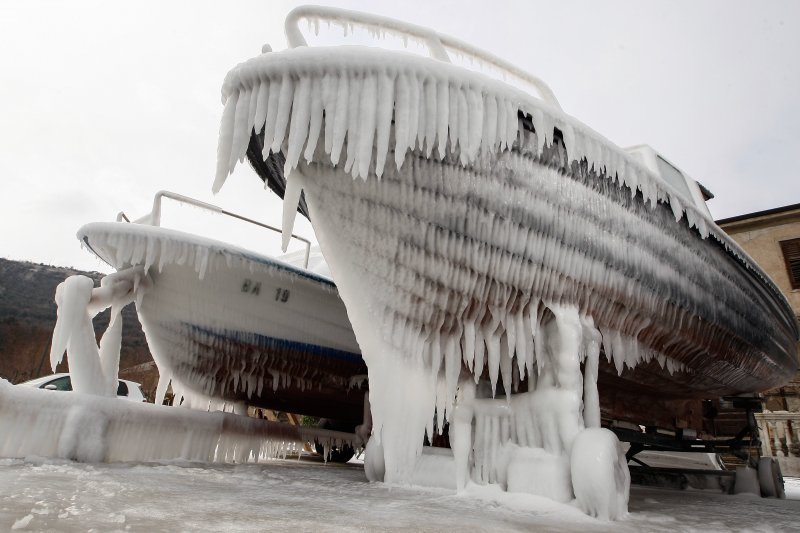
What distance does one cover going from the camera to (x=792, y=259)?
12055 millimetres

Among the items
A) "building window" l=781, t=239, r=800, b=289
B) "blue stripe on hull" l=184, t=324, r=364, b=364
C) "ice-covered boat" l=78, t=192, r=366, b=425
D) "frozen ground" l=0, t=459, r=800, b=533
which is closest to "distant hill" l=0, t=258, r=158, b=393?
"ice-covered boat" l=78, t=192, r=366, b=425

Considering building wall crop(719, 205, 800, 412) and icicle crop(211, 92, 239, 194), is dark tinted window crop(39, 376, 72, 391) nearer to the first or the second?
icicle crop(211, 92, 239, 194)

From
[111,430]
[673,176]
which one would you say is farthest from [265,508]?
[673,176]

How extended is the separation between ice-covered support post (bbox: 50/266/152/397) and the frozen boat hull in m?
0.44

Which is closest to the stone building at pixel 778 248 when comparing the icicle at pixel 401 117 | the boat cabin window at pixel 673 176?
the boat cabin window at pixel 673 176

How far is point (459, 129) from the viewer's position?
7.73 ft

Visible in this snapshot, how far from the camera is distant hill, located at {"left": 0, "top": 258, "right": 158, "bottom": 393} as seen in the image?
78.3 ft

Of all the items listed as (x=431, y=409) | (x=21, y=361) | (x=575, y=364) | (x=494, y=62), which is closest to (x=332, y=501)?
(x=431, y=409)

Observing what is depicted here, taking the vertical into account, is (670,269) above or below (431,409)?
above

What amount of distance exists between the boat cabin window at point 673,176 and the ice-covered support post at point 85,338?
454 centimetres

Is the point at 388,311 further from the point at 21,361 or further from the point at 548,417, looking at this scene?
the point at 21,361

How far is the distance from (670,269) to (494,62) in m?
1.81

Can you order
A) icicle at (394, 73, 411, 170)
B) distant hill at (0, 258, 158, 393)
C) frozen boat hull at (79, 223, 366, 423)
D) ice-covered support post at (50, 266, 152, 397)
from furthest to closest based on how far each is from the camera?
distant hill at (0, 258, 158, 393) < frozen boat hull at (79, 223, 366, 423) < ice-covered support post at (50, 266, 152, 397) < icicle at (394, 73, 411, 170)

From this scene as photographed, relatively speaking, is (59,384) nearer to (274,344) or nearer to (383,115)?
(274,344)
